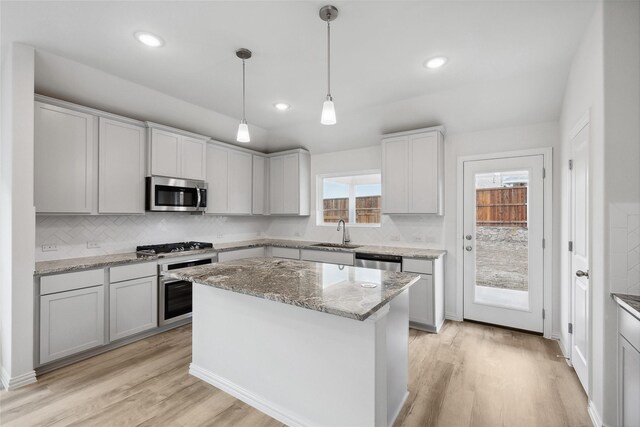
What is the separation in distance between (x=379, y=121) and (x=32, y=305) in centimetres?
403

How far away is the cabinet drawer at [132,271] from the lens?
300 cm

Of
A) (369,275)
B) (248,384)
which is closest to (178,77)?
(369,275)

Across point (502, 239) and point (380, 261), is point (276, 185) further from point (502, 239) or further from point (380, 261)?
point (502, 239)

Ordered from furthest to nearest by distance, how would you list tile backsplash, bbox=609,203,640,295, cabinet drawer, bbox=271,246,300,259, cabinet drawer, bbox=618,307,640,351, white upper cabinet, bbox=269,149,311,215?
white upper cabinet, bbox=269,149,311,215
cabinet drawer, bbox=271,246,300,259
tile backsplash, bbox=609,203,640,295
cabinet drawer, bbox=618,307,640,351

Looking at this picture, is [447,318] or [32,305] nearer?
[32,305]

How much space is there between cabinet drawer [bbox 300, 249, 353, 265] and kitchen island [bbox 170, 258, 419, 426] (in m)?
1.53

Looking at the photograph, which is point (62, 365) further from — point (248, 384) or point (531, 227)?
point (531, 227)

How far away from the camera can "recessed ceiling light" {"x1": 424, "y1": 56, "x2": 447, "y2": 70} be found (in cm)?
260

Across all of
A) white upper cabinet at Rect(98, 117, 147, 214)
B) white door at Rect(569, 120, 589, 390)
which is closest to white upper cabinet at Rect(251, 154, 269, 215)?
white upper cabinet at Rect(98, 117, 147, 214)

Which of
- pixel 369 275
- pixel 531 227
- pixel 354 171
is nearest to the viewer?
pixel 369 275

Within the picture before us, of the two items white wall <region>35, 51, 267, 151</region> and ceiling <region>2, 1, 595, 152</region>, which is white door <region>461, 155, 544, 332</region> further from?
white wall <region>35, 51, 267, 151</region>

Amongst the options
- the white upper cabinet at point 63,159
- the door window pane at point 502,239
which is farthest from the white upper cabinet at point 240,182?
the door window pane at point 502,239

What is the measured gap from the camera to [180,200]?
12.5ft

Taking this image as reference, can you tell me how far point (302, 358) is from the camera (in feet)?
6.30
